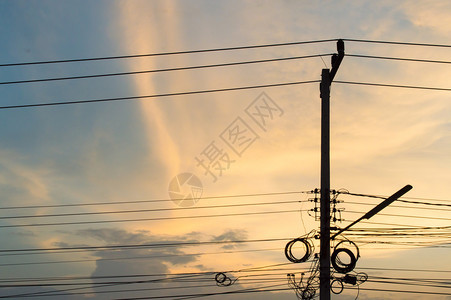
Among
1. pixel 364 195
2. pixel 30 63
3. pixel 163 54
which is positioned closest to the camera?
pixel 30 63

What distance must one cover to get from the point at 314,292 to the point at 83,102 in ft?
42.3

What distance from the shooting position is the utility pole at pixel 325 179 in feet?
58.8

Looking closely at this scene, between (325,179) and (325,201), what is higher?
(325,179)

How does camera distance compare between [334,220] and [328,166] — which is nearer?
[328,166]

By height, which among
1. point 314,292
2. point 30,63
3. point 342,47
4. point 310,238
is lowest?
point 314,292

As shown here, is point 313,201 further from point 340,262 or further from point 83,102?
point 83,102

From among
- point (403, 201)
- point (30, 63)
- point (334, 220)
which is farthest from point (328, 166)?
point (30, 63)

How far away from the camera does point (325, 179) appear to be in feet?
60.4

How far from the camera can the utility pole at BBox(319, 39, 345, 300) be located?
17922 millimetres

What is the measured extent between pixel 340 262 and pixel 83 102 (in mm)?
12476

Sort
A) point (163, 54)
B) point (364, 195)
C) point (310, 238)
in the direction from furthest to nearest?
point (364, 195) → point (310, 238) → point (163, 54)

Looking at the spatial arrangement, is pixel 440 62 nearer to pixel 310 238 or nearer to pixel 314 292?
pixel 310 238

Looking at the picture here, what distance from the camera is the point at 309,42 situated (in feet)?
60.1

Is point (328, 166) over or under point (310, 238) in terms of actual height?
over
